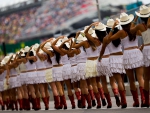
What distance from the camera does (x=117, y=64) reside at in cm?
1159

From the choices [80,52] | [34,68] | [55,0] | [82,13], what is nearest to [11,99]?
[34,68]

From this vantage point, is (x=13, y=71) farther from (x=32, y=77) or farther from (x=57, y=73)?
(x=57, y=73)

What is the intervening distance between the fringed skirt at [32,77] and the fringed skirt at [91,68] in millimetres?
3025

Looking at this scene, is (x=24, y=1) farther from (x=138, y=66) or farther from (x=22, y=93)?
(x=138, y=66)

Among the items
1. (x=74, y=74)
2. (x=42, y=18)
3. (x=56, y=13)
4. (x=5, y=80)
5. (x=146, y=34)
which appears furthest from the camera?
(x=42, y=18)

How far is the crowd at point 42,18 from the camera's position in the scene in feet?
262

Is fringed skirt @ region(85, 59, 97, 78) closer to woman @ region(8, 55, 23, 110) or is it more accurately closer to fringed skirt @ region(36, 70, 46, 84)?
fringed skirt @ region(36, 70, 46, 84)

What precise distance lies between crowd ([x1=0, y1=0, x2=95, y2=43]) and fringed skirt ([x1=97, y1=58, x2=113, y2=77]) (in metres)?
67.0

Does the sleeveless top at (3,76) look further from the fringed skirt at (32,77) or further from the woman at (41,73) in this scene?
the woman at (41,73)

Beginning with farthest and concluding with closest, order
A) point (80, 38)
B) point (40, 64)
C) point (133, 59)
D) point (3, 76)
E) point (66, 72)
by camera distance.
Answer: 1. point (3, 76)
2. point (40, 64)
3. point (66, 72)
4. point (80, 38)
5. point (133, 59)

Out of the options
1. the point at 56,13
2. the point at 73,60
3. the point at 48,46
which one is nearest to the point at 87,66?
the point at 73,60

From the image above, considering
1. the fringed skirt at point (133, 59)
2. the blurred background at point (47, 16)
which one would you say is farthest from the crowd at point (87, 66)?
the blurred background at point (47, 16)

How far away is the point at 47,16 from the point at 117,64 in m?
71.8

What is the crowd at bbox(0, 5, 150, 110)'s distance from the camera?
36.0 feet
